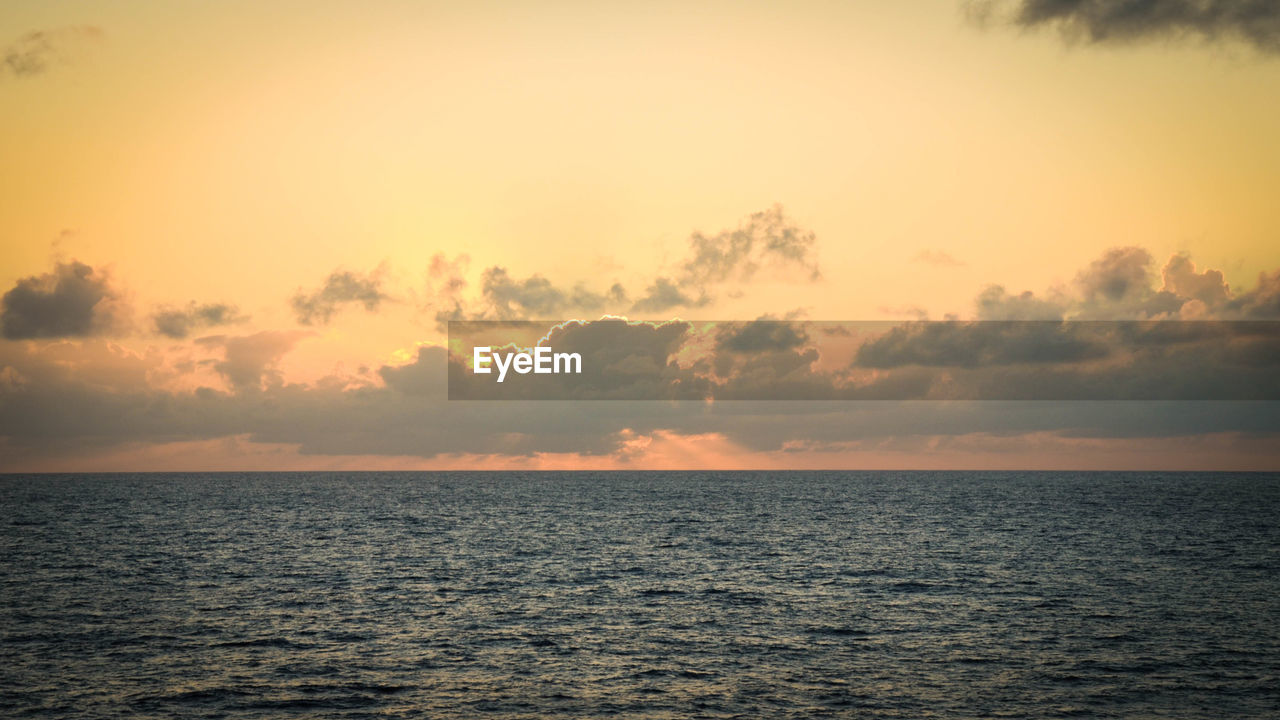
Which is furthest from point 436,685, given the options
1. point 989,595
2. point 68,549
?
point 68,549

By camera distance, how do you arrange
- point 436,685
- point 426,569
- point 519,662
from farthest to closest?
point 426,569, point 519,662, point 436,685

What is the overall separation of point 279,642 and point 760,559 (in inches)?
2032

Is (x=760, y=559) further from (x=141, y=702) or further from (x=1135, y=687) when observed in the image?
(x=141, y=702)

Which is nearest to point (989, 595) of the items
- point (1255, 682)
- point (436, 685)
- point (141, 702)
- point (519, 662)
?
point (1255, 682)

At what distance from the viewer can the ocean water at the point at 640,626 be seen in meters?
42.0

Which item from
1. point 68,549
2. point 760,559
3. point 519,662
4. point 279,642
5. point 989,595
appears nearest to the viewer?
point 519,662

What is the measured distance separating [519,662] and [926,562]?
53676 mm

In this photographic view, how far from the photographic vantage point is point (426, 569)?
8419cm

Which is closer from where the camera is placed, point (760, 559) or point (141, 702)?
point (141, 702)

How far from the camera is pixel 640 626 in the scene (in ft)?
189

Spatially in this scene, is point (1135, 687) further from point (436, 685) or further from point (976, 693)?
point (436, 685)

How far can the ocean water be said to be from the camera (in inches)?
1652

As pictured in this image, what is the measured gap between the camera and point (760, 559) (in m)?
91.5

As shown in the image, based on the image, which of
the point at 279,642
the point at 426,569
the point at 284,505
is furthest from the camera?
the point at 284,505
